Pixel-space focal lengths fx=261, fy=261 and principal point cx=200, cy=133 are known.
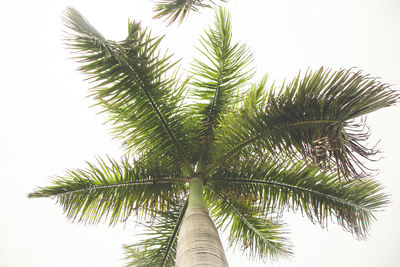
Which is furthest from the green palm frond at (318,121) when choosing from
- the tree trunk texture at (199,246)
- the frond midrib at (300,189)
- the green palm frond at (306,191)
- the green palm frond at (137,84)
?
the tree trunk texture at (199,246)

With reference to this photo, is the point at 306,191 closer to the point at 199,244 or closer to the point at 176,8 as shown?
the point at 199,244

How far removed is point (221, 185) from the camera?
466 cm

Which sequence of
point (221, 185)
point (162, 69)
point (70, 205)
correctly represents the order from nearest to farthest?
point (162, 69)
point (70, 205)
point (221, 185)

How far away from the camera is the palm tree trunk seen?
2.72 metres

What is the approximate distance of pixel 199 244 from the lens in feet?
9.38

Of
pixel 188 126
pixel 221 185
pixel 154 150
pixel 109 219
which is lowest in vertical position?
pixel 109 219

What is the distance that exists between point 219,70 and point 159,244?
126 inches

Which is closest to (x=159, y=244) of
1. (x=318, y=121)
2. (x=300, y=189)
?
(x=300, y=189)

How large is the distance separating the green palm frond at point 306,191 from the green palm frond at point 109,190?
3.62 feet

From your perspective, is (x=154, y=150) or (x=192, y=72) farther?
(x=192, y=72)

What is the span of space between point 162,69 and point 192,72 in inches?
42.1

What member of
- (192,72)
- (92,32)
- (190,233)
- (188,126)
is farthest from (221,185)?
(92,32)

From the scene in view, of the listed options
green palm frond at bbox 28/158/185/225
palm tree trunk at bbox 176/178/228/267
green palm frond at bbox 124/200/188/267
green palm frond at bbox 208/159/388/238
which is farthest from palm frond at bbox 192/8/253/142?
palm tree trunk at bbox 176/178/228/267

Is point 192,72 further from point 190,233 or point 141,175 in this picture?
point 190,233
